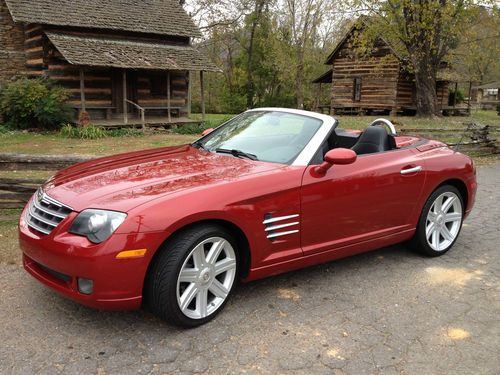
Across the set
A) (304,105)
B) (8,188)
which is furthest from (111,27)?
(304,105)

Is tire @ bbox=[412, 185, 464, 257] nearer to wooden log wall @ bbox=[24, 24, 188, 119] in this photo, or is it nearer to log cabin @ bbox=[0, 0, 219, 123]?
log cabin @ bbox=[0, 0, 219, 123]

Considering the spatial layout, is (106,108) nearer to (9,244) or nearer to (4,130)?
(4,130)

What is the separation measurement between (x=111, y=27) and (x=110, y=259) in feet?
63.6

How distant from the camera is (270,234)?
366 cm

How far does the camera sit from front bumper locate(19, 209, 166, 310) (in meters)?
2.97

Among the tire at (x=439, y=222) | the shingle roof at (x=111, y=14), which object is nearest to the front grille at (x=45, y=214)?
the tire at (x=439, y=222)

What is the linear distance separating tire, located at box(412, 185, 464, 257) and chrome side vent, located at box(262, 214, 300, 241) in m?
1.69

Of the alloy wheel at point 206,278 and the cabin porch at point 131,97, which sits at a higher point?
the cabin porch at point 131,97

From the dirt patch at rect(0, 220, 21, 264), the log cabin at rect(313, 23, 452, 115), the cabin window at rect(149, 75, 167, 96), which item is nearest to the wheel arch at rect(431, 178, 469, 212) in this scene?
the dirt patch at rect(0, 220, 21, 264)

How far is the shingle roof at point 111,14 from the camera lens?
18984 millimetres

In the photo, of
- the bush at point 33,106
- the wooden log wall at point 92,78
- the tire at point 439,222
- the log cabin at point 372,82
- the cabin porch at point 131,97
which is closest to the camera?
the tire at point 439,222

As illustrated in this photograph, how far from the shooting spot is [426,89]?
83.9 feet

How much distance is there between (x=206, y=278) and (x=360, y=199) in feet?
5.26

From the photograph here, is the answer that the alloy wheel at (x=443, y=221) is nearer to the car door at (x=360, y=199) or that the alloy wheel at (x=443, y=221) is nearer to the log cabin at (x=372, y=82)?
the car door at (x=360, y=199)
